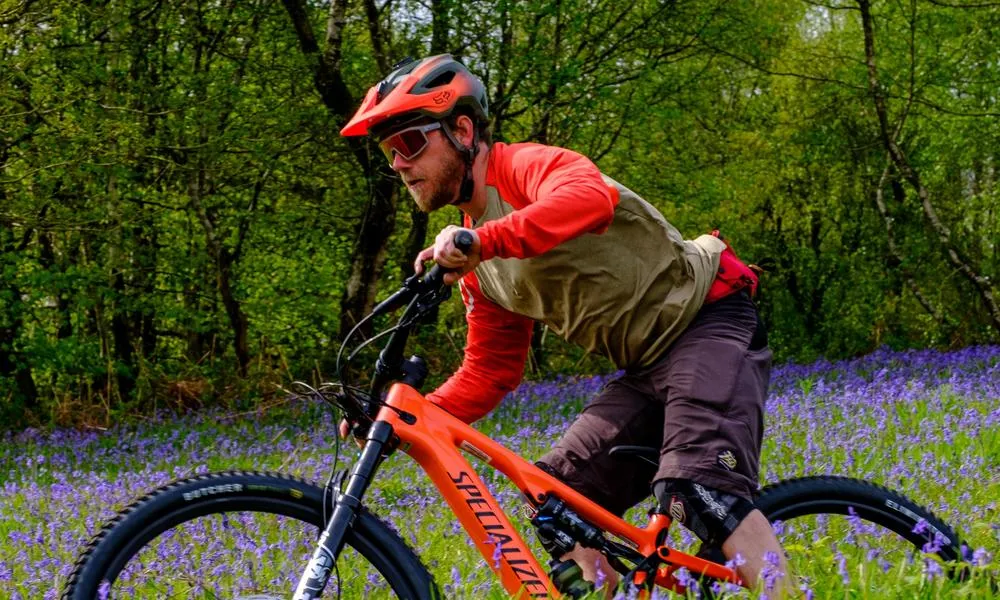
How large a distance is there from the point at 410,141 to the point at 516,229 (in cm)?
58

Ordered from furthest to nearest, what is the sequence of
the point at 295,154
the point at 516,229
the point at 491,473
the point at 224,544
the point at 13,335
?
the point at 13,335 < the point at 295,154 < the point at 491,473 < the point at 224,544 < the point at 516,229

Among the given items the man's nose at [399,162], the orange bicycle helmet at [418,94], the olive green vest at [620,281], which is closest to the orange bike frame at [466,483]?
the olive green vest at [620,281]

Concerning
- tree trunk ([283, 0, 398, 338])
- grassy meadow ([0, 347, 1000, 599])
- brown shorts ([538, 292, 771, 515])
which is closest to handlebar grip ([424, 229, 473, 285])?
grassy meadow ([0, 347, 1000, 599])

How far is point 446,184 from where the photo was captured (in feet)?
11.2

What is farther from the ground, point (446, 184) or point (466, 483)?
point (446, 184)

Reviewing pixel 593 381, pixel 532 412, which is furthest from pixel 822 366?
pixel 532 412

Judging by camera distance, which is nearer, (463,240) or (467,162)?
(463,240)

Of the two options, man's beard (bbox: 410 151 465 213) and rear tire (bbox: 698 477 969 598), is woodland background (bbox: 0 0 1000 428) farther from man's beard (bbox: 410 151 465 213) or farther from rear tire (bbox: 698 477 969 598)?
rear tire (bbox: 698 477 969 598)

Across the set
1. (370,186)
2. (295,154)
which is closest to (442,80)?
(370,186)

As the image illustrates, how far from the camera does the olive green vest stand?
350cm

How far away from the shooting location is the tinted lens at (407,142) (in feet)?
10.8

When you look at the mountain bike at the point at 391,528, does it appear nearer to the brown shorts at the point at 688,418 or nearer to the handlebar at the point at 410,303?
the handlebar at the point at 410,303

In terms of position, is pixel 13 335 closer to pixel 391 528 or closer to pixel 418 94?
pixel 418 94

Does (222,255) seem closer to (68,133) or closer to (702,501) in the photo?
(68,133)
